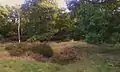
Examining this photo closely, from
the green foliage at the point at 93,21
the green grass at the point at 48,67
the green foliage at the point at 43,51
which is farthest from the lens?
the green foliage at the point at 43,51

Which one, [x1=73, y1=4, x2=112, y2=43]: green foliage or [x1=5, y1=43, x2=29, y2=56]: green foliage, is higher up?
[x1=73, y1=4, x2=112, y2=43]: green foliage

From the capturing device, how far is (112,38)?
760 inches

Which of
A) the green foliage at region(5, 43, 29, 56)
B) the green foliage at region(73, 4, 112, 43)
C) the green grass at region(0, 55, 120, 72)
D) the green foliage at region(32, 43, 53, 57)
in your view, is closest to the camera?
the green grass at region(0, 55, 120, 72)

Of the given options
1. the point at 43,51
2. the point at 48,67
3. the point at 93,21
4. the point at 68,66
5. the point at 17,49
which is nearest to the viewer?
the point at 48,67

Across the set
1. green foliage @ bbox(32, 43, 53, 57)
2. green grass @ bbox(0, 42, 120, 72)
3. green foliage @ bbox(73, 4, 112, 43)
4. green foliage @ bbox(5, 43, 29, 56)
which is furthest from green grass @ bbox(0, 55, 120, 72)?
green foliage @ bbox(32, 43, 53, 57)

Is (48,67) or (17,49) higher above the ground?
(17,49)

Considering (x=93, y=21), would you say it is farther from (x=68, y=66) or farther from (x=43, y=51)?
(x=43, y=51)

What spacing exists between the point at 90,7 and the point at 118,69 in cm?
538

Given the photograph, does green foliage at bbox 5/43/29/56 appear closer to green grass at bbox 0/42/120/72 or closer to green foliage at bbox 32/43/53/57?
green foliage at bbox 32/43/53/57

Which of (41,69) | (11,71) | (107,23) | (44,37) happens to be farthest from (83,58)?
(44,37)

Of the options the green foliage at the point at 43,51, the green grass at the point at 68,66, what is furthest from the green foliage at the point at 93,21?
the green foliage at the point at 43,51

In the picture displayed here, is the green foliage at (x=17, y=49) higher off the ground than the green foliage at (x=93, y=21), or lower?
lower

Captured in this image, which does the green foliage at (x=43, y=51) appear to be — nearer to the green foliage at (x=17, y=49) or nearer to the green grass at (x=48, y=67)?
Result: the green foliage at (x=17, y=49)

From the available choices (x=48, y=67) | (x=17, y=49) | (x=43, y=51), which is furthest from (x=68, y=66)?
(x=17, y=49)
